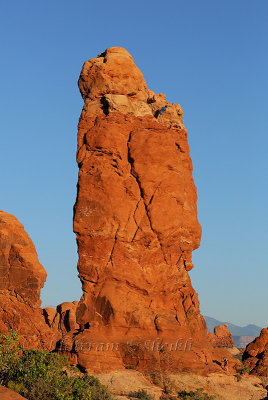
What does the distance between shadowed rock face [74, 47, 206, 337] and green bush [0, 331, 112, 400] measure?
6993mm

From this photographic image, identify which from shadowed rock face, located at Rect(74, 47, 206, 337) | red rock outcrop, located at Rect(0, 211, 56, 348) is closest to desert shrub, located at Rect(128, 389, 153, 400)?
shadowed rock face, located at Rect(74, 47, 206, 337)

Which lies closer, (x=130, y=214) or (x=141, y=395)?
(x=141, y=395)

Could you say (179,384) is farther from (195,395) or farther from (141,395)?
(141,395)

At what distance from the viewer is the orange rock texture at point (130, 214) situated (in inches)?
1634

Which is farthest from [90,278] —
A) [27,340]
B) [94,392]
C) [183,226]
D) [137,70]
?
[27,340]

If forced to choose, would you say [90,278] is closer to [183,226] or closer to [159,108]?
[183,226]

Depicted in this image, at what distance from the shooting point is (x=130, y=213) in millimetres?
43969

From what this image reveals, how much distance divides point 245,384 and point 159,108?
21420 millimetres

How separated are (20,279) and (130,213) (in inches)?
1393

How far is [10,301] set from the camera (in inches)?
2928

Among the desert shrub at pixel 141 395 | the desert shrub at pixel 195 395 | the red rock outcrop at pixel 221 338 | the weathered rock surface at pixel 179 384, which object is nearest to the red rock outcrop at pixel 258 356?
the weathered rock surface at pixel 179 384

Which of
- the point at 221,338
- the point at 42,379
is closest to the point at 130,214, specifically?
the point at 42,379

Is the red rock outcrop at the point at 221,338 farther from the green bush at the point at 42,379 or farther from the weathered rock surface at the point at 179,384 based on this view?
the green bush at the point at 42,379

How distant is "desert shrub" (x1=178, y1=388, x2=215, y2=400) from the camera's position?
3581 cm
